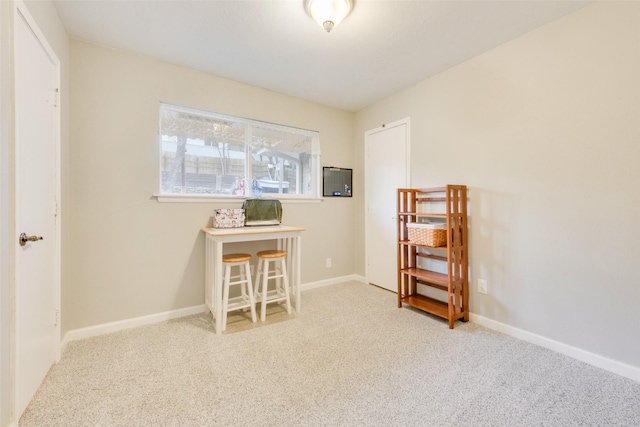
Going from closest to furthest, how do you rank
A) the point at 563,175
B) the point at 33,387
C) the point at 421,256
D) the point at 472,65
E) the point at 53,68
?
the point at 33,387, the point at 53,68, the point at 563,175, the point at 472,65, the point at 421,256

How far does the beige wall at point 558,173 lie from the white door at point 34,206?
310cm

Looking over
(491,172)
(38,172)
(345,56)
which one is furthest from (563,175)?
(38,172)

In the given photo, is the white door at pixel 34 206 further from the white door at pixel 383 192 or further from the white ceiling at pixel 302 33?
the white door at pixel 383 192

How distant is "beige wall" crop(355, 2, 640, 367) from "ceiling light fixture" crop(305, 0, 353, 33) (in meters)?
1.42

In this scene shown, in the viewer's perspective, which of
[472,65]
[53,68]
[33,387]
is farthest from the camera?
[472,65]

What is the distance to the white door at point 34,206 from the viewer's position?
4.30ft

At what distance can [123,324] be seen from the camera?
2305 millimetres

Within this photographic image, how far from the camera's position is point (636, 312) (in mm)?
1639

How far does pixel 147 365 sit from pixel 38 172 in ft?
4.54

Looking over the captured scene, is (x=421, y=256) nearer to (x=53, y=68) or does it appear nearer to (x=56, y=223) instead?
(x=56, y=223)

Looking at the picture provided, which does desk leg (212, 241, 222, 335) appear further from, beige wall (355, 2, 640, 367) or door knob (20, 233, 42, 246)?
beige wall (355, 2, 640, 367)

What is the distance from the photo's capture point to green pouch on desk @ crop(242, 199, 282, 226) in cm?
274

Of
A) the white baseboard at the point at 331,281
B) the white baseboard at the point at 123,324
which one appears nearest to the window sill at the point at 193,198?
the white baseboard at the point at 123,324

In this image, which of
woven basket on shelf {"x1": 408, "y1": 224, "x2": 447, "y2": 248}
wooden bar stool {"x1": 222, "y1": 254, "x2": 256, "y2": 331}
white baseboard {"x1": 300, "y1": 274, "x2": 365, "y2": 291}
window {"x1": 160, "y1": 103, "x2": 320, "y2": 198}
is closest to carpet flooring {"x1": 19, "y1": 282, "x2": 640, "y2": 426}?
wooden bar stool {"x1": 222, "y1": 254, "x2": 256, "y2": 331}
